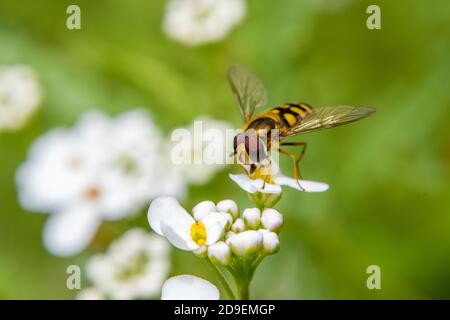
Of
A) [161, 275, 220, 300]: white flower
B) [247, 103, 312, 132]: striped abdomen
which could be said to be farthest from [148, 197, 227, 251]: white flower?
[247, 103, 312, 132]: striped abdomen

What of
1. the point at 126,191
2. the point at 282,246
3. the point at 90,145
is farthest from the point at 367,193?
the point at 90,145

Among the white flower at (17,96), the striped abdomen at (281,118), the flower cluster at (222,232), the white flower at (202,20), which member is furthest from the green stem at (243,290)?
the white flower at (17,96)

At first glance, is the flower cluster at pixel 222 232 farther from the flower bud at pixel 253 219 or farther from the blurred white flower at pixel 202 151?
the blurred white flower at pixel 202 151

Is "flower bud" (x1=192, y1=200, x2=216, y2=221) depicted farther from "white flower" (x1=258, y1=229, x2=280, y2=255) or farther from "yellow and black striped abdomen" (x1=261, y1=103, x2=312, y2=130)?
"yellow and black striped abdomen" (x1=261, y1=103, x2=312, y2=130)

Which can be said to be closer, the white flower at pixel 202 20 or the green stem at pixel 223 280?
the green stem at pixel 223 280

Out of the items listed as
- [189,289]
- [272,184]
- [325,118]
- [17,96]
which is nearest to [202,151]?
[325,118]
